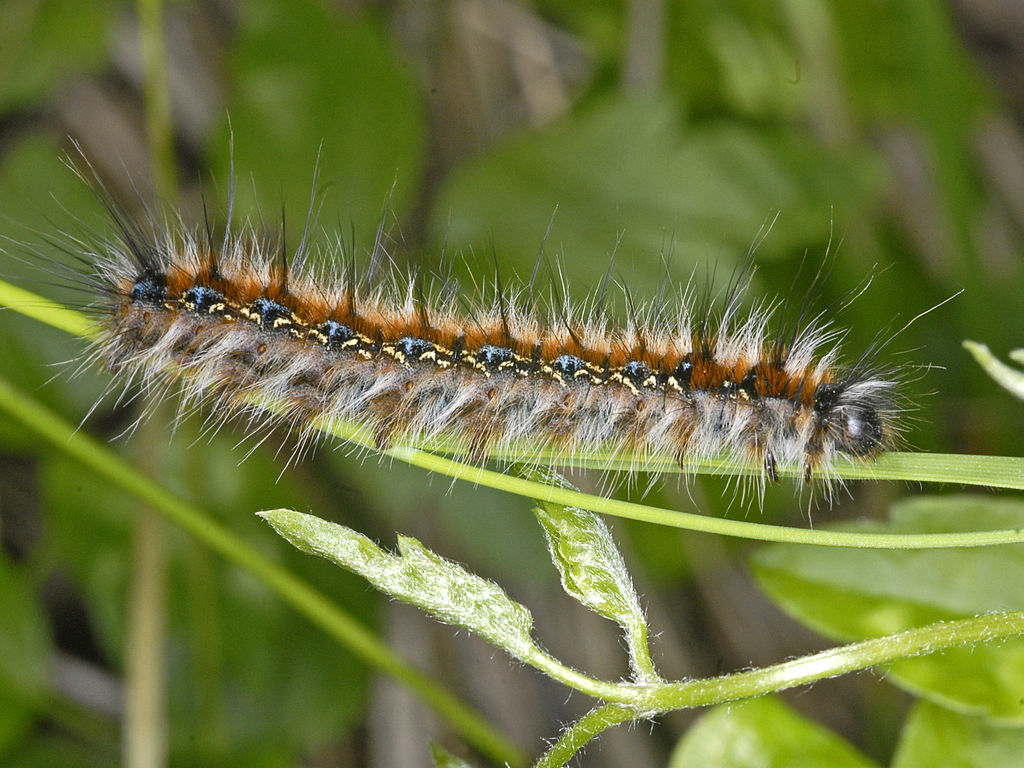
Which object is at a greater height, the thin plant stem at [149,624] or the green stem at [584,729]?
the green stem at [584,729]

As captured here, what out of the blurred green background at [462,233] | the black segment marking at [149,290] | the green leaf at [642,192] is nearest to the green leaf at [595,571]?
the black segment marking at [149,290]

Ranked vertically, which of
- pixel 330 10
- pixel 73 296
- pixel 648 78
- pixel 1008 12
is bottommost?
→ pixel 73 296

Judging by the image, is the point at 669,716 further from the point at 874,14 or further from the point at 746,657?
the point at 874,14

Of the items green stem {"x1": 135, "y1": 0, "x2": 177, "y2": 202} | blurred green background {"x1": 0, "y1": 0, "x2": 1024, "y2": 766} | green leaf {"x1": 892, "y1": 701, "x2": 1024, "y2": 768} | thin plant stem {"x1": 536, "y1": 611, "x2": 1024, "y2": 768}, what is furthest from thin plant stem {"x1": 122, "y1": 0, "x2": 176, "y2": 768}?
green leaf {"x1": 892, "y1": 701, "x2": 1024, "y2": 768}

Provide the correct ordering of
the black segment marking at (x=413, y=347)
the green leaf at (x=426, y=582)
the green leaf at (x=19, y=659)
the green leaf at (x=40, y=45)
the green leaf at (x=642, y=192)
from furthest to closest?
the green leaf at (x=40, y=45)
the green leaf at (x=642, y=192)
the green leaf at (x=19, y=659)
the black segment marking at (x=413, y=347)
the green leaf at (x=426, y=582)

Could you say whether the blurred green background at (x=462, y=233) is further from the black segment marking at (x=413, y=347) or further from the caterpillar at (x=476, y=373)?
the black segment marking at (x=413, y=347)

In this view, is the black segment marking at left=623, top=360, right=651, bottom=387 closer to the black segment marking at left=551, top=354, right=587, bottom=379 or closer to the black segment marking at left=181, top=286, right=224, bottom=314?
the black segment marking at left=551, top=354, right=587, bottom=379

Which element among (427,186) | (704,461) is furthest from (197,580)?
(427,186)
